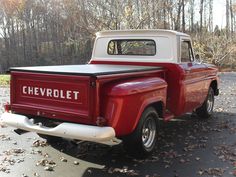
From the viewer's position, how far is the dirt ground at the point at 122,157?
518cm

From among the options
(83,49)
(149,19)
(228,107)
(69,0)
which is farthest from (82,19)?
(228,107)

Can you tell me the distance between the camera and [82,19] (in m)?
28.2

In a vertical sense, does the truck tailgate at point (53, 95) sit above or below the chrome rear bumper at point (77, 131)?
above

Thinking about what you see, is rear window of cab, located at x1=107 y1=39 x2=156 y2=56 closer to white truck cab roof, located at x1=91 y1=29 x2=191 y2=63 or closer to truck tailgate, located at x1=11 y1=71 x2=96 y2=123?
white truck cab roof, located at x1=91 y1=29 x2=191 y2=63

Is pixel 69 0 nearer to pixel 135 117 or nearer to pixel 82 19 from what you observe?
pixel 82 19

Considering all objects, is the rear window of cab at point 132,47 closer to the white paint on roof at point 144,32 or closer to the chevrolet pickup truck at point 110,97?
the chevrolet pickup truck at point 110,97

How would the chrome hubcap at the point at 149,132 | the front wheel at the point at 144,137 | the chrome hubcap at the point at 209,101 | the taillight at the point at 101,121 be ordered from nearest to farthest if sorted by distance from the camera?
the taillight at the point at 101,121 → the front wheel at the point at 144,137 → the chrome hubcap at the point at 149,132 → the chrome hubcap at the point at 209,101

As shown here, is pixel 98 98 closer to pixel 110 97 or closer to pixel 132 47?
pixel 110 97

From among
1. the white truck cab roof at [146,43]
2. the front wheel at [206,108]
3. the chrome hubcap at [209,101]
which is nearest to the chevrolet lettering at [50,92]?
the white truck cab roof at [146,43]

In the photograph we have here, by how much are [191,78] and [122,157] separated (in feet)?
8.15

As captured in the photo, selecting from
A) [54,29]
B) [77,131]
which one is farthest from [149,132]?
[54,29]

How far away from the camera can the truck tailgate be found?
199 inches

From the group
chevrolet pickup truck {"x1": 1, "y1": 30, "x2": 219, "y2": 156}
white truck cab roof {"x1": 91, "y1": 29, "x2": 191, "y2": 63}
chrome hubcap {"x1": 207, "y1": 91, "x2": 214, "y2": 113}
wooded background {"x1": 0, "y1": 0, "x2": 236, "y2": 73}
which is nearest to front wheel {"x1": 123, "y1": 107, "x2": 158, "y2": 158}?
chevrolet pickup truck {"x1": 1, "y1": 30, "x2": 219, "y2": 156}

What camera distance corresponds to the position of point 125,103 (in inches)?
196
